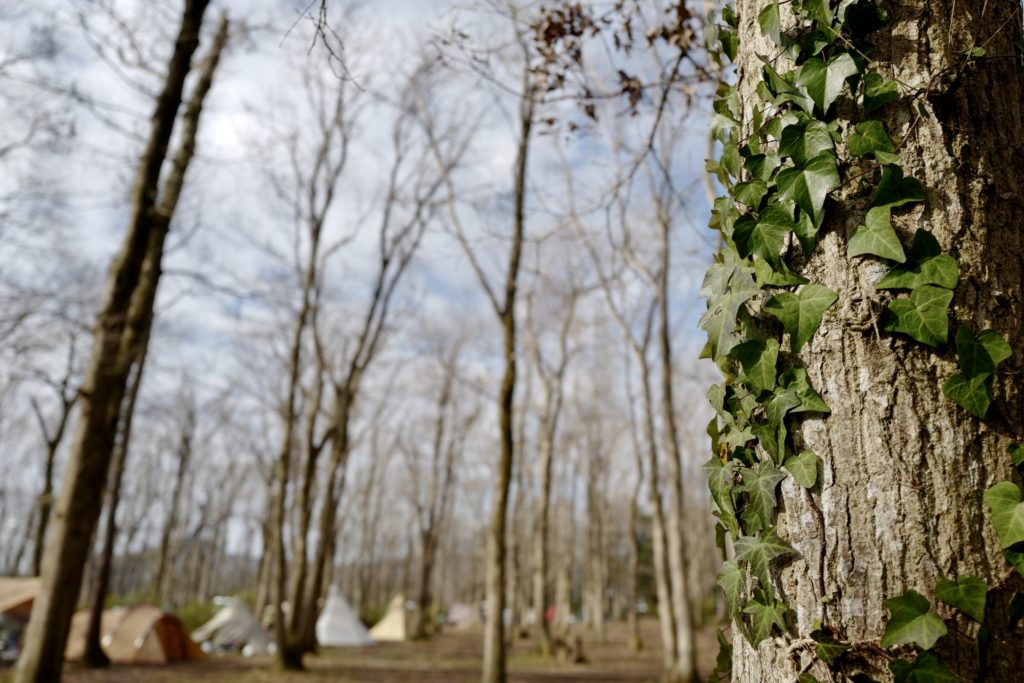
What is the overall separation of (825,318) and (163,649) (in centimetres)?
1515

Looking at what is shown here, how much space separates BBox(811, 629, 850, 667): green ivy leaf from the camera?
112 cm

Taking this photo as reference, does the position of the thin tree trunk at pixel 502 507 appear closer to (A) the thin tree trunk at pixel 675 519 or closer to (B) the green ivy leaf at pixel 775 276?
(A) the thin tree trunk at pixel 675 519

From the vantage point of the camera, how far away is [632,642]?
58.8 ft

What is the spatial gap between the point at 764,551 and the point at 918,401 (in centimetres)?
37

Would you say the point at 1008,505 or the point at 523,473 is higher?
the point at 523,473

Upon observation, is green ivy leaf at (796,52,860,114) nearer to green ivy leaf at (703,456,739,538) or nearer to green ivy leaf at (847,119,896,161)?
green ivy leaf at (847,119,896,161)

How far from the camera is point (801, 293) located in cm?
126

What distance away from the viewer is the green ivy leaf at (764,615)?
1.20 metres

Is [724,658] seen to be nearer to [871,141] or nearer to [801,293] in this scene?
→ [801,293]

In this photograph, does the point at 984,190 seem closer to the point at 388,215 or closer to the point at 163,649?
the point at 388,215

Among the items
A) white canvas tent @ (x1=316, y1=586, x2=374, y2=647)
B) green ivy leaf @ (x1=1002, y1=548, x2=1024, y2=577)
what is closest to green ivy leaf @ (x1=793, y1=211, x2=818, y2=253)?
green ivy leaf @ (x1=1002, y1=548, x2=1024, y2=577)

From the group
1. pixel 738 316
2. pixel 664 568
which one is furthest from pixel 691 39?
pixel 664 568

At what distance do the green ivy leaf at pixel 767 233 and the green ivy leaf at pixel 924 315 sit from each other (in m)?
0.22

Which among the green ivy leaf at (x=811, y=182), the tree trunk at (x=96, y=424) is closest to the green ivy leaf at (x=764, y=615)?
the green ivy leaf at (x=811, y=182)
